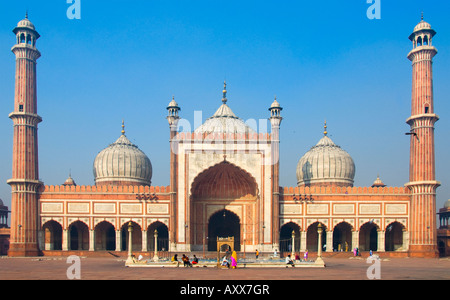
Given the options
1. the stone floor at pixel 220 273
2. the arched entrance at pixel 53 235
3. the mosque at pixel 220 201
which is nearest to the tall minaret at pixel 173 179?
the mosque at pixel 220 201

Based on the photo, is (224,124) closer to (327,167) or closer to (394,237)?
(327,167)

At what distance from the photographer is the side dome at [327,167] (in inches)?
1692

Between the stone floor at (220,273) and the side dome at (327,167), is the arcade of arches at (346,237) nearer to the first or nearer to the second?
the side dome at (327,167)

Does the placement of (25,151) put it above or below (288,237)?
above

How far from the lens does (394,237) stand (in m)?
39.2

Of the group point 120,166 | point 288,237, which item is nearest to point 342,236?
point 288,237

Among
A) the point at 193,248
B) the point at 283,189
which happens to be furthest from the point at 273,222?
the point at 193,248

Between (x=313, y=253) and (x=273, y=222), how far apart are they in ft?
10.5

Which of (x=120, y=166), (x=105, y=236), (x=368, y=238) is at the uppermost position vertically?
(x=120, y=166)

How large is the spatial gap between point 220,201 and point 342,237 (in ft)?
30.1

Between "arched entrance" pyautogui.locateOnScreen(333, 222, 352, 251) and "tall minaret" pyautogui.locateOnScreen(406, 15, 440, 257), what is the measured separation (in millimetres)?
4284

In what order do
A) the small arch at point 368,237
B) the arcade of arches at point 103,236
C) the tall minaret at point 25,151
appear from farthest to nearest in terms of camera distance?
1. the small arch at point 368,237
2. the arcade of arches at point 103,236
3. the tall minaret at point 25,151

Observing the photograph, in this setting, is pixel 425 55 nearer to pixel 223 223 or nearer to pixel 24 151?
pixel 223 223

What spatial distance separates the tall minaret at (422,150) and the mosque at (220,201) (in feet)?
0.21
